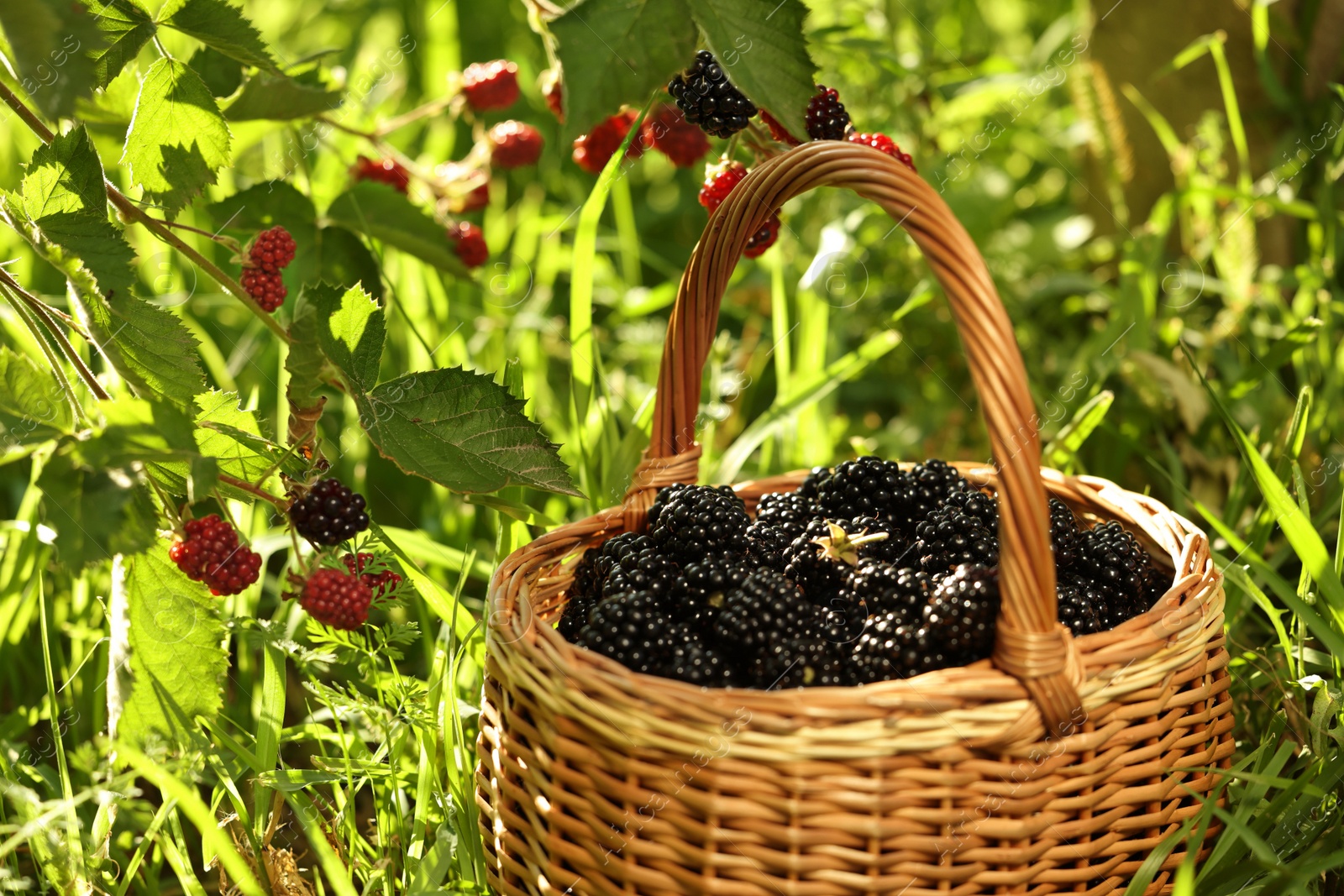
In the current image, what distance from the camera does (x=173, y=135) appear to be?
1.03 m

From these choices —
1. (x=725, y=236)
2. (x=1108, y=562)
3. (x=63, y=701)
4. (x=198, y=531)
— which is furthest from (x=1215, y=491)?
(x=63, y=701)

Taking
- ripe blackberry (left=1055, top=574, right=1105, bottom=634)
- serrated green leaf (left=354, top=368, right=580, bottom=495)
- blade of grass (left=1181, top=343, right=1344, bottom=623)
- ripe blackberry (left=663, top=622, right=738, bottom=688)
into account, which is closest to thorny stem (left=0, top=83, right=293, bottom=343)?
serrated green leaf (left=354, top=368, right=580, bottom=495)

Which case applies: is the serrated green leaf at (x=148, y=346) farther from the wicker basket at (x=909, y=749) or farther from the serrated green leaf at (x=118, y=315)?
the wicker basket at (x=909, y=749)

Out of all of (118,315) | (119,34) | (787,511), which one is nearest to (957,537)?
(787,511)

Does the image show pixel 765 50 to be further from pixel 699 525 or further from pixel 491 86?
pixel 491 86

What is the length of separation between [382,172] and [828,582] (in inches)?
37.2

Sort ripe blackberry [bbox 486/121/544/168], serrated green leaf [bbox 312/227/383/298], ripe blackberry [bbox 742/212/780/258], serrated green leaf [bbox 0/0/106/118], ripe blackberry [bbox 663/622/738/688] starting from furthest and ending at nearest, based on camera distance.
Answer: ripe blackberry [bbox 486/121/544/168] → serrated green leaf [bbox 312/227/383/298] → ripe blackberry [bbox 742/212/780/258] → ripe blackberry [bbox 663/622/738/688] → serrated green leaf [bbox 0/0/106/118]

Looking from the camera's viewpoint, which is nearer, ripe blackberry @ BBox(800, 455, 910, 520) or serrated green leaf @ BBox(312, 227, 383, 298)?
ripe blackberry @ BBox(800, 455, 910, 520)

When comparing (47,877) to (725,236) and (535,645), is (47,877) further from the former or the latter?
(725,236)

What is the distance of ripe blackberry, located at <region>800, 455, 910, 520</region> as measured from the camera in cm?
113

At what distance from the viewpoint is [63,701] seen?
133 centimetres

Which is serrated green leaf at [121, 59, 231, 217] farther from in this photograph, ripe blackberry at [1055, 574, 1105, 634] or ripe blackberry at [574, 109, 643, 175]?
ripe blackberry at [1055, 574, 1105, 634]

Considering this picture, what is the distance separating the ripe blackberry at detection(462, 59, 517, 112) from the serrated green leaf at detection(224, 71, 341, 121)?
29 cm

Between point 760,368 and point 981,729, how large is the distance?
1239 millimetres
